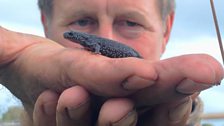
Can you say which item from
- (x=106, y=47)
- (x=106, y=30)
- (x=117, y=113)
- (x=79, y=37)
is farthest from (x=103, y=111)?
(x=106, y=30)

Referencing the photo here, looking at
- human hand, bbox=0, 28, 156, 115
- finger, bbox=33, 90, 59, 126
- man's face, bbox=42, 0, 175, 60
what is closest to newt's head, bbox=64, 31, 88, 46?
human hand, bbox=0, 28, 156, 115

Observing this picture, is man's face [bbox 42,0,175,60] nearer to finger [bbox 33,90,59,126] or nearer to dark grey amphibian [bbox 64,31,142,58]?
dark grey amphibian [bbox 64,31,142,58]

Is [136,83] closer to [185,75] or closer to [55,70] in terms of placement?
[185,75]

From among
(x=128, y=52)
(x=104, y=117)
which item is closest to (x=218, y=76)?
(x=104, y=117)

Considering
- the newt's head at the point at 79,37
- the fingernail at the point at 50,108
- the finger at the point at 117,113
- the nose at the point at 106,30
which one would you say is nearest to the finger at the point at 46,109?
the fingernail at the point at 50,108

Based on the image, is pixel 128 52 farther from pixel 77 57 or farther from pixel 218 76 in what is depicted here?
pixel 218 76
